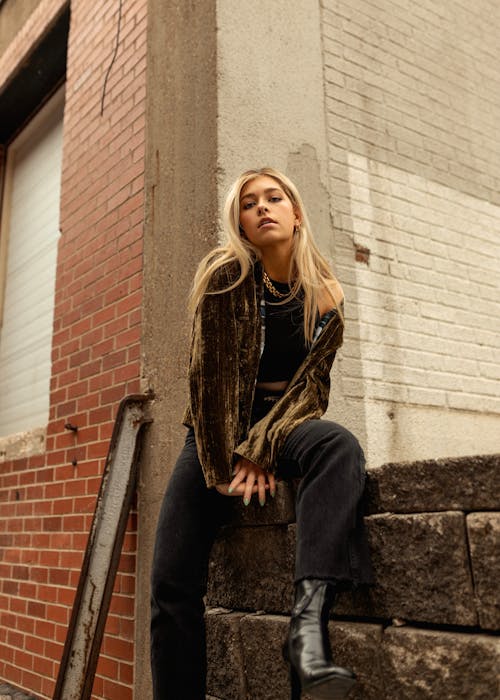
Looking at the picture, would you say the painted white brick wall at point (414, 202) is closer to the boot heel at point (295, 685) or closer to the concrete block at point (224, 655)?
the concrete block at point (224, 655)

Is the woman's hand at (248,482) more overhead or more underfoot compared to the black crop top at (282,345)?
more underfoot

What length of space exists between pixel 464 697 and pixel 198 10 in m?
3.37

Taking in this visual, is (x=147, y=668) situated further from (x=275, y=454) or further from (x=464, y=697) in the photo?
(x=464, y=697)

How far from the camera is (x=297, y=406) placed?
204 centimetres

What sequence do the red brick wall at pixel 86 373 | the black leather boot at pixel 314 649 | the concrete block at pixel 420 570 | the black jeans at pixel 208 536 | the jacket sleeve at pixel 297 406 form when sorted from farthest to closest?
the red brick wall at pixel 86 373
the jacket sleeve at pixel 297 406
the black jeans at pixel 208 536
the concrete block at pixel 420 570
the black leather boot at pixel 314 649

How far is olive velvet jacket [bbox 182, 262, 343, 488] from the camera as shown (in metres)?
1.99

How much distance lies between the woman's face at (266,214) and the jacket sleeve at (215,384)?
22 cm

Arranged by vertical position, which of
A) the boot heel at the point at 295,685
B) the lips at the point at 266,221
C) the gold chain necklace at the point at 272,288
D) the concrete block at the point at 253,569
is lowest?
the boot heel at the point at 295,685

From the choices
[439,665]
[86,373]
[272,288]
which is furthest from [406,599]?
[86,373]

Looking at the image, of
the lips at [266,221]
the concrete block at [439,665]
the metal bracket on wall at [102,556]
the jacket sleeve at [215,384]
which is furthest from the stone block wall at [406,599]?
the lips at [266,221]

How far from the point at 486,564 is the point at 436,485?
0.24 m

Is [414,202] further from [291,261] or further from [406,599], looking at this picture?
[406,599]

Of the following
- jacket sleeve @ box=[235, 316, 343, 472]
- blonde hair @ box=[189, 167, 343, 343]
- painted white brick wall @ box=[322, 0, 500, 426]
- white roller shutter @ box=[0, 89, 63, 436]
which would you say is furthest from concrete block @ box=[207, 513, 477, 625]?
white roller shutter @ box=[0, 89, 63, 436]

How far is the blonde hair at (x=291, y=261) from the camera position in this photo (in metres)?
2.18
